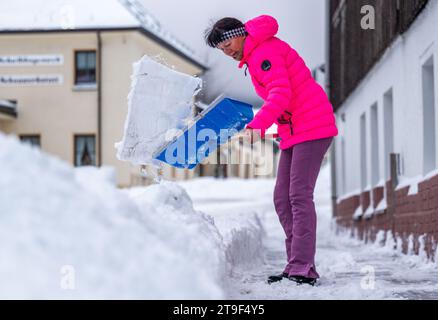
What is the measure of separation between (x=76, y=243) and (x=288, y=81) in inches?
103

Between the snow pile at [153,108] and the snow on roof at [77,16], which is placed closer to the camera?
the snow pile at [153,108]

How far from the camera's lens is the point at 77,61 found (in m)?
32.7

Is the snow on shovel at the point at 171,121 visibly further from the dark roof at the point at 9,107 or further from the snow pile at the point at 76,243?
the dark roof at the point at 9,107

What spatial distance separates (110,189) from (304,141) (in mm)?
2238

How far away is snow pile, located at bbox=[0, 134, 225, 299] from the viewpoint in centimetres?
313

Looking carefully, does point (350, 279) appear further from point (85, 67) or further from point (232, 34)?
point (85, 67)

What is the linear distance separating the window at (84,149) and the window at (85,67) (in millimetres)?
2120

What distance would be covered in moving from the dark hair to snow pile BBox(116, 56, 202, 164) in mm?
900

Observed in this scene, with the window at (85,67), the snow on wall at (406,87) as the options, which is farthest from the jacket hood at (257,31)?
the window at (85,67)

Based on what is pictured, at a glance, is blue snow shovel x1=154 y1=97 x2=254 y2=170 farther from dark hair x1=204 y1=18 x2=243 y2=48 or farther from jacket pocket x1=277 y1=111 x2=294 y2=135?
dark hair x1=204 y1=18 x2=243 y2=48

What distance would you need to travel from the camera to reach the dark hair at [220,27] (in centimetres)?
569
